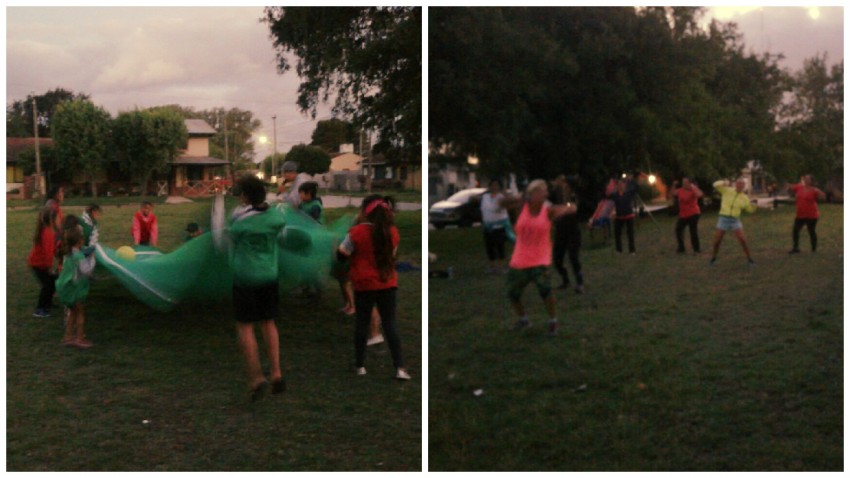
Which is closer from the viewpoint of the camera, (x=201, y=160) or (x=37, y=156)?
(x=37, y=156)

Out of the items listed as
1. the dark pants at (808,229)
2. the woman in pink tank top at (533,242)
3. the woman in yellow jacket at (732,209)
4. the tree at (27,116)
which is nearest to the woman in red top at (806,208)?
the dark pants at (808,229)

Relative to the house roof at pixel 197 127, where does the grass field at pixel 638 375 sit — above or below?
below

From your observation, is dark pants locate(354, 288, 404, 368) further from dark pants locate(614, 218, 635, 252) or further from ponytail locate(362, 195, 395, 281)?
dark pants locate(614, 218, 635, 252)

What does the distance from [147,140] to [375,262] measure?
1.68 m

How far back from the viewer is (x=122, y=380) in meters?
5.12

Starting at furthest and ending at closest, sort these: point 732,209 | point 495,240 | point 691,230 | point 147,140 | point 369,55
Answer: point 691,230, point 732,209, point 495,240, point 369,55, point 147,140

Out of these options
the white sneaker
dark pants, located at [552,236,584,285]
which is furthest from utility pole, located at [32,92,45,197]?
dark pants, located at [552,236,584,285]

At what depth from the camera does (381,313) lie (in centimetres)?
501

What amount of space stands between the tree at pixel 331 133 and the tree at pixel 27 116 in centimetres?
162

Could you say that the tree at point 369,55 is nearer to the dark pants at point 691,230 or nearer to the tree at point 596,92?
the tree at point 596,92

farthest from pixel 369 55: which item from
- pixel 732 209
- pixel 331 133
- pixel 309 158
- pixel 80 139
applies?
pixel 732 209

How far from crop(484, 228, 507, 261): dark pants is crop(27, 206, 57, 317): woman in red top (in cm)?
299

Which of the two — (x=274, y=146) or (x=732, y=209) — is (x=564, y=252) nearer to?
(x=732, y=209)

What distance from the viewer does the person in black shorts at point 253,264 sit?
4.52m
